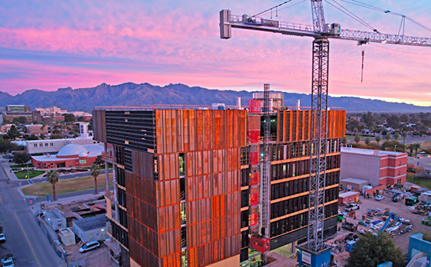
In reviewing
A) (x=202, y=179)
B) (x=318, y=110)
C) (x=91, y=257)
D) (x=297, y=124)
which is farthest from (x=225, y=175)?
(x=91, y=257)

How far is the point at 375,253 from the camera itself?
38.1 meters

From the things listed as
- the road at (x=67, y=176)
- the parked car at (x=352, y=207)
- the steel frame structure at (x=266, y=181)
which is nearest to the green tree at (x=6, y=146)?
the road at (x=67, y=176)

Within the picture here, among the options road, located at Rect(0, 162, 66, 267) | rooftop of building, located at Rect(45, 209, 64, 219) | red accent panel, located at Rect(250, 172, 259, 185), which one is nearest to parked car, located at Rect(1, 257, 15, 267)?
road, located at Rect(0, 162, 66, 267)

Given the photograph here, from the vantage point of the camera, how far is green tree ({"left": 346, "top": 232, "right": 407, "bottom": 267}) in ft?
123

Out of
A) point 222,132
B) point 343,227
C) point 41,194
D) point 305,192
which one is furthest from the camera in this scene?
point 41,194

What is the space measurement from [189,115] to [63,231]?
39924 millimetres

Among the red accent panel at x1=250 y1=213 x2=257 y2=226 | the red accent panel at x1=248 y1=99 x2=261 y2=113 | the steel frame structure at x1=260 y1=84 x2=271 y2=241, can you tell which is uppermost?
the red accent panel at x1=248 y1=99 x2=261 y2=113

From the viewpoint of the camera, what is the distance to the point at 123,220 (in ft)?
134

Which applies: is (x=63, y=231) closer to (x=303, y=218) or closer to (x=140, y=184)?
(x=140, y=184)

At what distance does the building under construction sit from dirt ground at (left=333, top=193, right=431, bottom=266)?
1470cm

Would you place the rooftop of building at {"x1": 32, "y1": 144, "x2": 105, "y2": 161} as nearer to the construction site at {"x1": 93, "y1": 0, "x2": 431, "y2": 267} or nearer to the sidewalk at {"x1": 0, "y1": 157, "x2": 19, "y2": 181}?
the sidewalk at {"x1": 0, "y1": 157, "x2": 19, "y2": 181}

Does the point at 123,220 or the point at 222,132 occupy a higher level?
the point at 222,132

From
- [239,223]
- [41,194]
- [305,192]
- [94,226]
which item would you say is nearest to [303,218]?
[305,192]

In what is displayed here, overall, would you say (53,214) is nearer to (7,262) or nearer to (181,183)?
(7,262)
